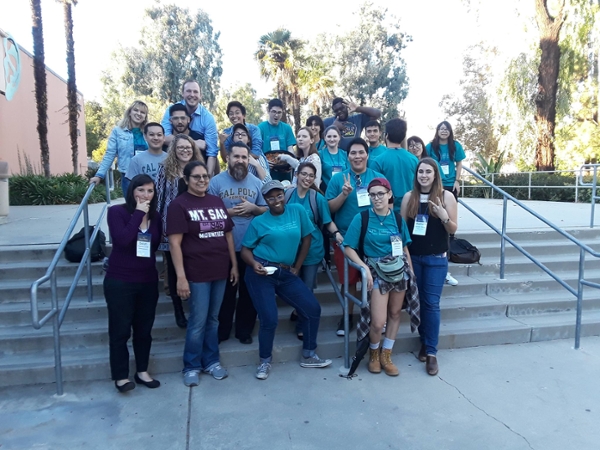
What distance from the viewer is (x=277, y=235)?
3.43 m

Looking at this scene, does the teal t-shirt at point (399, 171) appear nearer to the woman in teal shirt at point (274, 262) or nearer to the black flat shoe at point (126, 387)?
the woman in teal shirt at point (274, 262)

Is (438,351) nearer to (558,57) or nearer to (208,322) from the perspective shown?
(208,322)

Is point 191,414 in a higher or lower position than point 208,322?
lower

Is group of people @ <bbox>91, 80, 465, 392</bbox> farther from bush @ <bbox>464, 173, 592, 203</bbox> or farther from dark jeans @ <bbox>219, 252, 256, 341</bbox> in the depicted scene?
bush @ <bbox>464, 173, 592, 203</bbox>

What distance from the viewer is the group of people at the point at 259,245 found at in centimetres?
322

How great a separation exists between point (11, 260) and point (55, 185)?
7.93 meters

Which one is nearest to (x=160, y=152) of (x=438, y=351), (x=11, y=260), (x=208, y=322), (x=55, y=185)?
(x=208, y=322)

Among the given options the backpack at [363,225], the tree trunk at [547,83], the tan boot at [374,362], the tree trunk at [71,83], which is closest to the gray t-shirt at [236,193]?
the backpack at [363,225]

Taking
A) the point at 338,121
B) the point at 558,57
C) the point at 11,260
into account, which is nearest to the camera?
the point at 11,260

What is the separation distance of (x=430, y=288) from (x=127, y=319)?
2450 mm

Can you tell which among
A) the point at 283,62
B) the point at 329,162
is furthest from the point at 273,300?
the point at 283,62

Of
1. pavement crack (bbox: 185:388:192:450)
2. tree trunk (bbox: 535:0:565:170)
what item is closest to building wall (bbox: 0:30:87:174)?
pavement crack (bbox: 185:388:192:450)

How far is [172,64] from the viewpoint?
2459 centimetres

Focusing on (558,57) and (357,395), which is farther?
(558,57)
